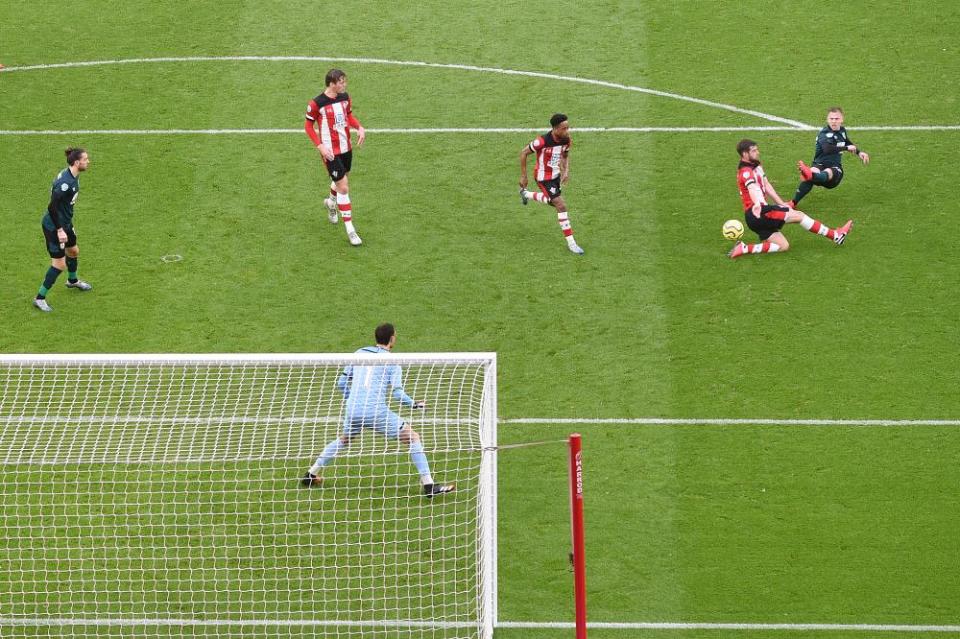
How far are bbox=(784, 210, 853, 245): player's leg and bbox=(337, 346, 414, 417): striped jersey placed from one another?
578 cm

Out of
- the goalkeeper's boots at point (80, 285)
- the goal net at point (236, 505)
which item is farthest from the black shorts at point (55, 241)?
the goal net at point (236, 505)

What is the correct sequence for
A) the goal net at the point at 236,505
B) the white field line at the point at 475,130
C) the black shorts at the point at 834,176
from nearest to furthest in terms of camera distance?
the goal net at the point at 236,505
the black shorts at the point at 834,176
the white field line at the point at 475,130

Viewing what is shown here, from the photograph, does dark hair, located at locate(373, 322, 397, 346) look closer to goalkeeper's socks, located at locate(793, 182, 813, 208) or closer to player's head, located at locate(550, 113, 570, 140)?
player's head, located at locate(550, 113, 570, 140)

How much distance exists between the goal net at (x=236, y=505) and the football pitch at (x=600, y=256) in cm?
28

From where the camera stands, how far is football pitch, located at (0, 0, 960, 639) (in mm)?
12172

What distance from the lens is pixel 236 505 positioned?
12633mm

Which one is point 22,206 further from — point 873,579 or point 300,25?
point 873,579

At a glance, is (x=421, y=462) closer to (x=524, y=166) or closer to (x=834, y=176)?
(x=524, y=166)

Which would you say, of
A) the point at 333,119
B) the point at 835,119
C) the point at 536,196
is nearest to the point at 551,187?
the point at 536,196

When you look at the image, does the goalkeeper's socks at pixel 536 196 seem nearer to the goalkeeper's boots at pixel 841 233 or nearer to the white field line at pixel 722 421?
the goalkeeper's boots at pixel 841 233

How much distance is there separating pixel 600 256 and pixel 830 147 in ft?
10.0

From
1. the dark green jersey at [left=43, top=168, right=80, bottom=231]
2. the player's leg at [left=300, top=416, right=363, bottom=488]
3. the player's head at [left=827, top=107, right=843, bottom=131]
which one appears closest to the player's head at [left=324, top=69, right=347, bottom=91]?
the dark green jersey at [left=43, top=168, right=80, bottom=231]

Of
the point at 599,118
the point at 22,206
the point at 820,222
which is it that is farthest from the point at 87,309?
the point at 820,222

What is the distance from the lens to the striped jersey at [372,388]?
484 inches
